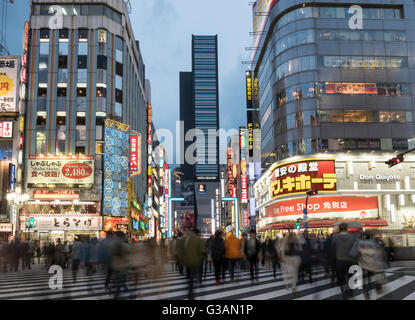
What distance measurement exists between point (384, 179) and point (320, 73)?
42.2 ft

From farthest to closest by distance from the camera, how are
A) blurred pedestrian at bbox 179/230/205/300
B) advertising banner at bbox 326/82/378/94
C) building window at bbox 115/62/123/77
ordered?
1. building window at bbox 115/62/123/77
2. advertising banner at bbox 326/82/378/94
3. blurred pedestrian at bbox 179/230/205/300

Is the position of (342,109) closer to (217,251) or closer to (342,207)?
(342,207)

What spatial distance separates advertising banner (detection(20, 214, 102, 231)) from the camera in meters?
49.0

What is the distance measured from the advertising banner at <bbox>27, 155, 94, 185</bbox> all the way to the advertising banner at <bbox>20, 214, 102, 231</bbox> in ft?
12.4

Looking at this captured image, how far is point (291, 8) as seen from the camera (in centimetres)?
4997

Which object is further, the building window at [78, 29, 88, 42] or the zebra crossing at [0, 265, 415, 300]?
the building window at [78, 29, 88, 42]

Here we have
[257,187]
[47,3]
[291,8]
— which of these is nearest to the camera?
[291,8]

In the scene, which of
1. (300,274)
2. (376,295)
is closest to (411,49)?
(300,274)

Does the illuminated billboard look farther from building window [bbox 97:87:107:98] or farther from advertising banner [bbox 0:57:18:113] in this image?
advertising banner [bbox 0:57:18:113]

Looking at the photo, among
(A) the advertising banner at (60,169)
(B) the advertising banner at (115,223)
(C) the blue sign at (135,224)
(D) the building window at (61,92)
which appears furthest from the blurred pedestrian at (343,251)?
(C) the blue sign at (135,224)

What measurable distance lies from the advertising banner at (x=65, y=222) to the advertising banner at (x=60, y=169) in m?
3.79

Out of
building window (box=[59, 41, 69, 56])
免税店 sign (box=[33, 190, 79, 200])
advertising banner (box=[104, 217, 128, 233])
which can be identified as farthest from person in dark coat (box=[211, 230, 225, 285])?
building window (box=[59, 41, 69, 56])

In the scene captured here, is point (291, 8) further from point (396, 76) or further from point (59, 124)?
point (59, 124)

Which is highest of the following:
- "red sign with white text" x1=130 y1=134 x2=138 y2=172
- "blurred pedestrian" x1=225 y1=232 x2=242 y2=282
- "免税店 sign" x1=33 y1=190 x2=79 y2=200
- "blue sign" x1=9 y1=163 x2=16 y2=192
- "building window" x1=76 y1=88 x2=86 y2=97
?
"building window" x1=76 y1=88 x2=86 y2=97
